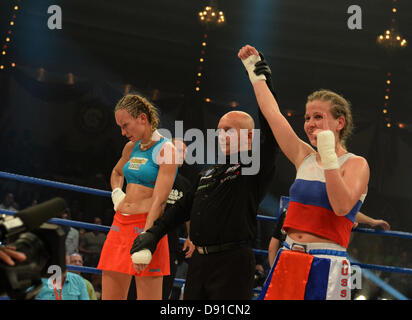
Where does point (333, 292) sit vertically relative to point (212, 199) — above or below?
below

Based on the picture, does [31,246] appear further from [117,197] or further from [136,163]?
[117,197]

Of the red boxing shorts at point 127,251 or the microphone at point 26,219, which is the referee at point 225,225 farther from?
the microphone at point 26,219

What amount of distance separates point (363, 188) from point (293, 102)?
658 centimetres

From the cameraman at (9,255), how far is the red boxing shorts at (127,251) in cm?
126

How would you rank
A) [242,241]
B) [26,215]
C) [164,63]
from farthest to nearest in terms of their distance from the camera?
[164,63] → [242,241] → [26,215]

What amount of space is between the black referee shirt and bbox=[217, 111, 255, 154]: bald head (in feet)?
0.27

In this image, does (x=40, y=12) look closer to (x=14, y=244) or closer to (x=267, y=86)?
(x=267, y=86)

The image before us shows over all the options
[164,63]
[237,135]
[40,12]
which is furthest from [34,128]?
[237,135]

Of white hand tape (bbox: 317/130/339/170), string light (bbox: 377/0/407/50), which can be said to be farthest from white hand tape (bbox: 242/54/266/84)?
string light (bbox: 377/0/407/50)

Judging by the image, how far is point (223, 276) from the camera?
1812 millimetres

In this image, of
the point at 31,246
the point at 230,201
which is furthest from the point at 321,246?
the point at 31,246

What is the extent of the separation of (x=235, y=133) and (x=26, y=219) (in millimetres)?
1211

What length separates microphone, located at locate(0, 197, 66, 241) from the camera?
985 millimetres

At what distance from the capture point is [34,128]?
765 centimetres
